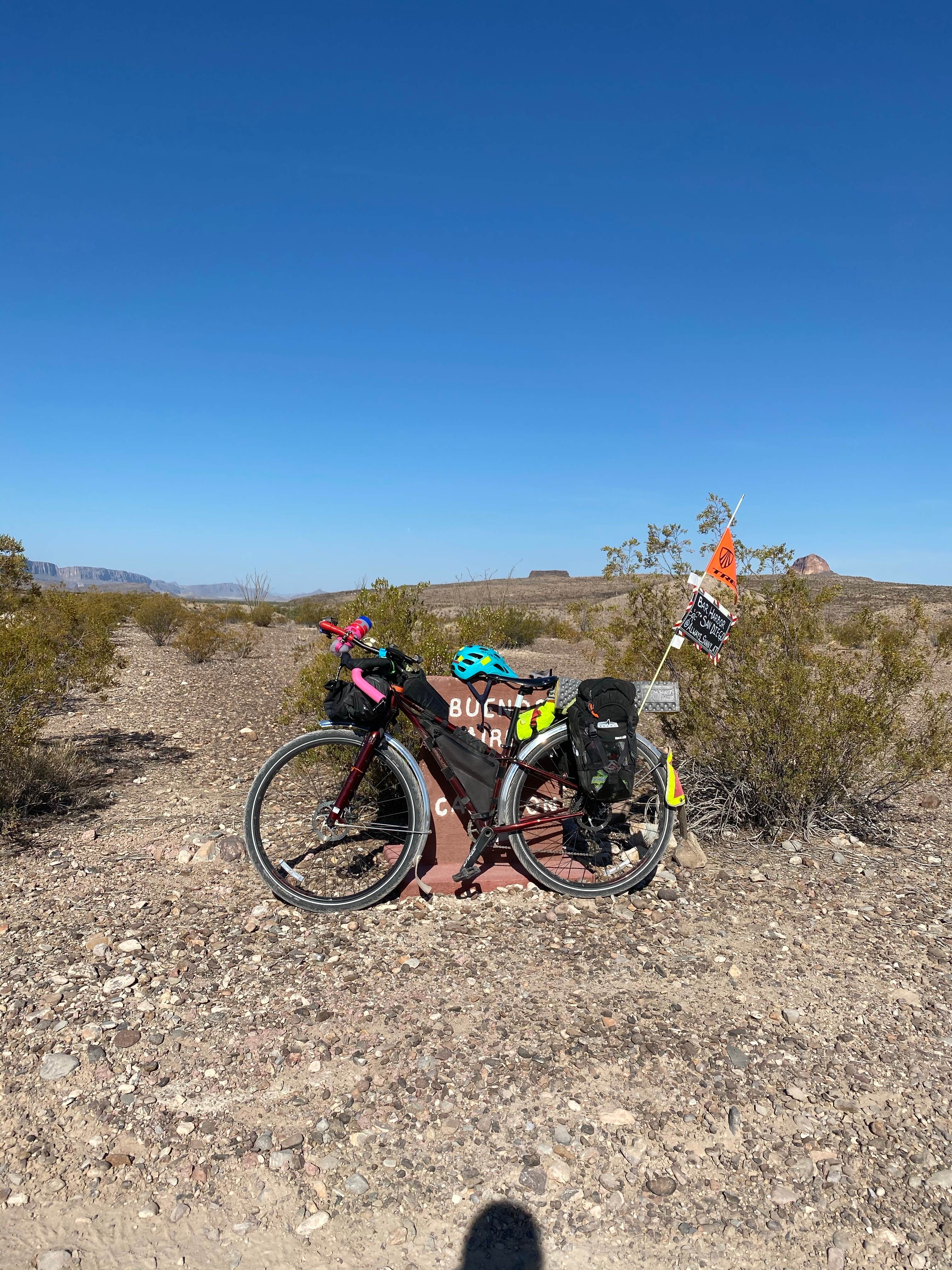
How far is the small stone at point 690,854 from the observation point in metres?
5.32

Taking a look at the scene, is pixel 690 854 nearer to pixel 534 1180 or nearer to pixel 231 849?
pixel 534 1180

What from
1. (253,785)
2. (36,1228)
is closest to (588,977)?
(253,785)

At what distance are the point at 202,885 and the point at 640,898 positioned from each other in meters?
2.76

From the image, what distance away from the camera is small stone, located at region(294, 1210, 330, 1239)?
8.14ft

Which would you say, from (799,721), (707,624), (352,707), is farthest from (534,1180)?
(799,721)

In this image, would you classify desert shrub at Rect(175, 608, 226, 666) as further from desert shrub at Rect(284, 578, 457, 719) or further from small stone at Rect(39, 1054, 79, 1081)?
small stone at Rect(39, 1054, 79, 1081)

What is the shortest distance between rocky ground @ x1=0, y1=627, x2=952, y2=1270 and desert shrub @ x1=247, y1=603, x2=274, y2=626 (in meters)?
20.3

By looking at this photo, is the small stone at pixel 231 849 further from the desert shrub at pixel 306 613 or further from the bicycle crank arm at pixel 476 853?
the desert shrub at pixel 306 613

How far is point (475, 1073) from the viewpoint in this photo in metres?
3.18

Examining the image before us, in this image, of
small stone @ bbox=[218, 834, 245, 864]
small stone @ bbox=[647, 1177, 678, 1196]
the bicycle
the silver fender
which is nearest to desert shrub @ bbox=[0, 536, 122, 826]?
small stone @ bbox=[218, 834, 245, 864]

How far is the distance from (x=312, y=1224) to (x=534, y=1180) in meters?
0.76

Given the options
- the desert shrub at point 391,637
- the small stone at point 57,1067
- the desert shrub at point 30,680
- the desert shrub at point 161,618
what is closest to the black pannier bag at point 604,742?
the desert shrub at point 391,637

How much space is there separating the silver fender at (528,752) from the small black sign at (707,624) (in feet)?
3.51

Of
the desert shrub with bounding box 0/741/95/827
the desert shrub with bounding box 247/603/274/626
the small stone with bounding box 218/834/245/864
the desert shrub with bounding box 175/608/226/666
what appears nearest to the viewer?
the small stone with bounding box 218/834/245/864
